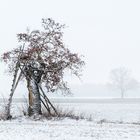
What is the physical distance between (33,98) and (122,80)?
141 m

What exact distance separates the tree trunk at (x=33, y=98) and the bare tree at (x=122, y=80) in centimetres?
13765

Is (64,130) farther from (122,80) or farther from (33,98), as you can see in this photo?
(122,80)

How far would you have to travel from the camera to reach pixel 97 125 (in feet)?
97.5

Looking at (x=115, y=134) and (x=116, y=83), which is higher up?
(x=116, y=83)

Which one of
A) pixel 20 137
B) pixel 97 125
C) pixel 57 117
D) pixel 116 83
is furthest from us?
pixel 116 83

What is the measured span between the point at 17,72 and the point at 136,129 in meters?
10.8

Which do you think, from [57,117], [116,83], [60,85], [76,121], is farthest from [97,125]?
[116,83]

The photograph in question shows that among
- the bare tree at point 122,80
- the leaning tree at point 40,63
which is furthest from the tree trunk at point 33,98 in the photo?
the bare tree at point 122,80

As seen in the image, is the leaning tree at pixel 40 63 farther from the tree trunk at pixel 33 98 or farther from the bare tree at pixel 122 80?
the bare tree at pixel 122 80

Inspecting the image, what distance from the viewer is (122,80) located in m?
175

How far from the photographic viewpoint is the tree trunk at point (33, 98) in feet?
114

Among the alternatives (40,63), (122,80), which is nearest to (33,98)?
(40,63)

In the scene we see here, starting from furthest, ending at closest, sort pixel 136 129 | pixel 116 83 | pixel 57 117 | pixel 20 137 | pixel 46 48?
1. pixel 116 83
2. pixel 46 48
3. pixel 57 117
4. pixel 136 129
5. pixel 20 137

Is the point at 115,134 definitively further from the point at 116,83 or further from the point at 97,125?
the point at 116,83
